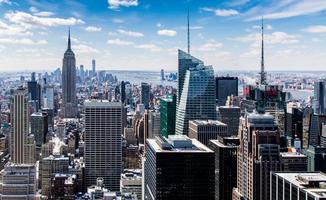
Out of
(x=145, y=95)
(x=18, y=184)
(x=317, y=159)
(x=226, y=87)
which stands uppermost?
(x=226, y=87)

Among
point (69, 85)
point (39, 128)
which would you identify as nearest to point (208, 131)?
point (39, 128)

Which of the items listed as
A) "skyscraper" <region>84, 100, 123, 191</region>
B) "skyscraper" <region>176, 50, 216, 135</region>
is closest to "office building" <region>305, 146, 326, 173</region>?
"skyscraper" <region>84, 100, 123, 191</region>

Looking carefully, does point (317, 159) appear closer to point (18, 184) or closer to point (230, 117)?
point (18, 184)

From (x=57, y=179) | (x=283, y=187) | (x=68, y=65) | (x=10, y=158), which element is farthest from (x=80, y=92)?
(x=283, y=187)

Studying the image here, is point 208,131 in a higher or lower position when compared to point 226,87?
lower

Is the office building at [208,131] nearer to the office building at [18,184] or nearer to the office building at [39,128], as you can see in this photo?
the office building at [18,184]

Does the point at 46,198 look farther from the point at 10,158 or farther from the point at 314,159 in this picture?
the point at 314,159
